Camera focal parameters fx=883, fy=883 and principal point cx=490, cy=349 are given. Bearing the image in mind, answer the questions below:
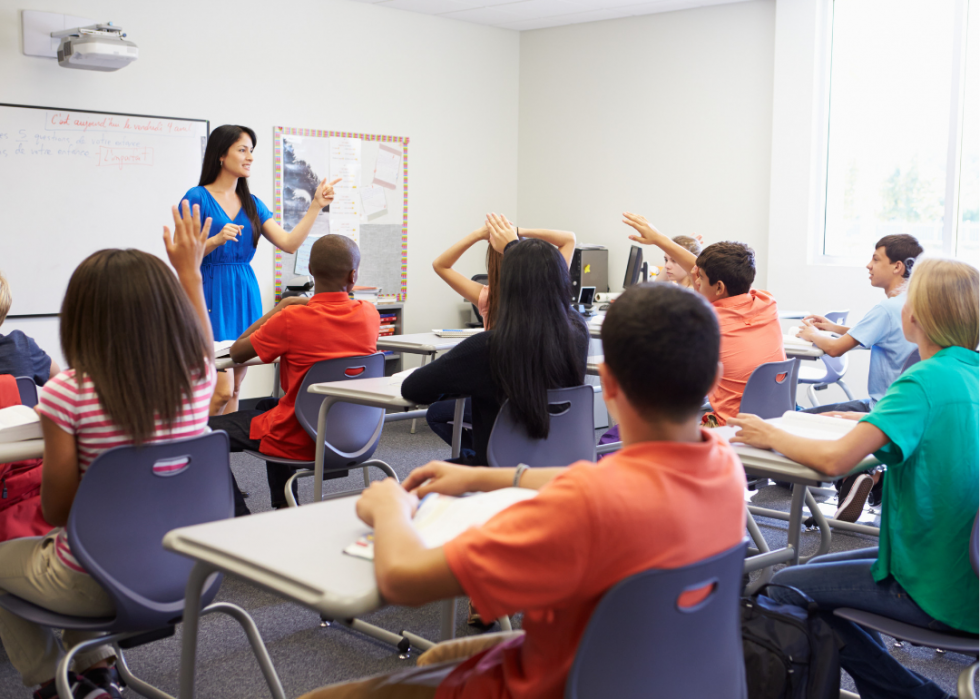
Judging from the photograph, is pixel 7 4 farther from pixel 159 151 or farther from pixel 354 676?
pixel 354 676

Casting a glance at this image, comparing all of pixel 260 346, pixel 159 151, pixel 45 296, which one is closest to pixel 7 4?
pixel 159 151

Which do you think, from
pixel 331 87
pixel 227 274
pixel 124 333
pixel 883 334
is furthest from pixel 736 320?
pixel 331 87

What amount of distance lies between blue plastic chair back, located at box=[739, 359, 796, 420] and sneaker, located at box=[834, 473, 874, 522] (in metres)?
0.46

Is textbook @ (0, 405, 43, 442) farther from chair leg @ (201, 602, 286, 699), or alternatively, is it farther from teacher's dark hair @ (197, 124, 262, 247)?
teacher's dark hair @ (197, 124, 262, 247)

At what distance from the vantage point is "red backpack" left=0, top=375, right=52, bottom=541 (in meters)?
2.08

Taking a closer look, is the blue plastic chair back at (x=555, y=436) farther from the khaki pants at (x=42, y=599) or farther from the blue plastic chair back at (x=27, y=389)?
the blue plastic chair back at (x=27, y=389)

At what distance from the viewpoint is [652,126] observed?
664 cm

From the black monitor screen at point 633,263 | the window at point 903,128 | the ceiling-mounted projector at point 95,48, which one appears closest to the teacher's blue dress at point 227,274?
the ceiling-mounted projector at point 95,48

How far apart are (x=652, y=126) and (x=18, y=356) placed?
5.12 metres

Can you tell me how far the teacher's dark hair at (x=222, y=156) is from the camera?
163 inches

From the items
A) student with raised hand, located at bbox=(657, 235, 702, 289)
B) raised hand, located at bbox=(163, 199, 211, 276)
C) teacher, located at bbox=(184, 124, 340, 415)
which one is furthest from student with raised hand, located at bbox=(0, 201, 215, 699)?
student with raised hand, located at bbox=(657, 235, 702, 289)

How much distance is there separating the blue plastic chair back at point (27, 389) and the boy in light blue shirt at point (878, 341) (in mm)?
2855

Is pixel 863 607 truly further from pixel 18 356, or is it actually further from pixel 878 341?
pixel 18 356

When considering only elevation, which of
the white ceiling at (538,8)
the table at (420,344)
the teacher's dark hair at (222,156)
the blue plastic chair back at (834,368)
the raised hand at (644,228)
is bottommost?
the blue plastic chair back at (834,368)
